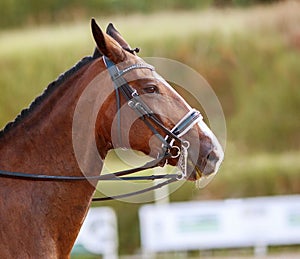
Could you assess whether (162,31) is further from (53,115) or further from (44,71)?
(53,115)

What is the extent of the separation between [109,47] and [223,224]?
28.3 ft

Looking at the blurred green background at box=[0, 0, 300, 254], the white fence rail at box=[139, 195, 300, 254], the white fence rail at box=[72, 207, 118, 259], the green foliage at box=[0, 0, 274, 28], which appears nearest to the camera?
the white fence rail at box=[72, 207, 118, 259]

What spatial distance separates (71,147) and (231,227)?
8546 mm

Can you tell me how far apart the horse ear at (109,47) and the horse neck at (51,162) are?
0.44 ft

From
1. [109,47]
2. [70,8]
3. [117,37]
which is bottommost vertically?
[109,47]

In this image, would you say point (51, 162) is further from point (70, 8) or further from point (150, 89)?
point (70, 8)

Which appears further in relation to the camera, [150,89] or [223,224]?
[223,224]

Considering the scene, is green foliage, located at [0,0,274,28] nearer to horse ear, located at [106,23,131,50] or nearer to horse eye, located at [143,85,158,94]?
horse ear, located at [106,23,131,50]

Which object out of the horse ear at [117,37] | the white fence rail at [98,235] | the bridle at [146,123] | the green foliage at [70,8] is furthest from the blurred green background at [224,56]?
the bridle at [146,123]

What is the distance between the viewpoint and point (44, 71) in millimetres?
16953

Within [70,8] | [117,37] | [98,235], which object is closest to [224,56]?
[70,8]

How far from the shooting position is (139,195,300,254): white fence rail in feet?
40.8

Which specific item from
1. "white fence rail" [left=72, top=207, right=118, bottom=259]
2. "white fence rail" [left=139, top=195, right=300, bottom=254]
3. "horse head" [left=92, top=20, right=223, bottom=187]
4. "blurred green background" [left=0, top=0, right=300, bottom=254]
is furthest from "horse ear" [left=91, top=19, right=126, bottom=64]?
"blurred green background" [left=0, top=0, right=300, bottom=254]

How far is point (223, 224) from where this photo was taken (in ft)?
41.3
